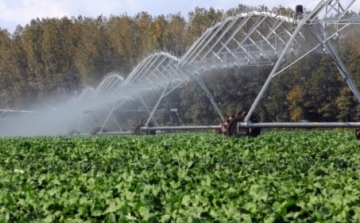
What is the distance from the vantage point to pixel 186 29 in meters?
63.9

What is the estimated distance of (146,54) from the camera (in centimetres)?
6266

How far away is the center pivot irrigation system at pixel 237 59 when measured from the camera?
21812 millimetres

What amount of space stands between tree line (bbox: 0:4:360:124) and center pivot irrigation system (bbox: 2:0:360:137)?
235 centimetres

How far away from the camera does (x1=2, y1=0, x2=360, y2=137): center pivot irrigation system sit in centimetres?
2181

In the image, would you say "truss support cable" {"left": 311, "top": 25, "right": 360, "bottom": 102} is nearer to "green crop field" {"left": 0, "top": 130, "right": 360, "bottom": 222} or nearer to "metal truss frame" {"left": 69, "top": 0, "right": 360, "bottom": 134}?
"metal truss frame" {"left": 69, "top": 0, "right": 360, "bottom": 134}

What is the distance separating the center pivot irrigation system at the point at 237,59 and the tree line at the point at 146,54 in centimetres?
235

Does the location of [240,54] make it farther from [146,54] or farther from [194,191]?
[194,191]

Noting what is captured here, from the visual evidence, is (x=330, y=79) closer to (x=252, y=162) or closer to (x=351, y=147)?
(x=351, y=147)

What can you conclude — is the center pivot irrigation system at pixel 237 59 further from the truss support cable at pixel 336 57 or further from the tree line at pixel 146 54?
the tree line at pixel 146 54

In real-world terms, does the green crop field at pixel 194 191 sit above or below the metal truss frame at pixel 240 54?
below

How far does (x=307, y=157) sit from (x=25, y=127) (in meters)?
55.6

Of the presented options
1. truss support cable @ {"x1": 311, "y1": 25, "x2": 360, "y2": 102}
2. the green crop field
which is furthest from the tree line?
the green crop field

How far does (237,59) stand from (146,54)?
108 feet

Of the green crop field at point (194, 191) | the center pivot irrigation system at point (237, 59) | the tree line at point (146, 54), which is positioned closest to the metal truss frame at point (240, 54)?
the center pivot irrigation system at point (237, 59)
